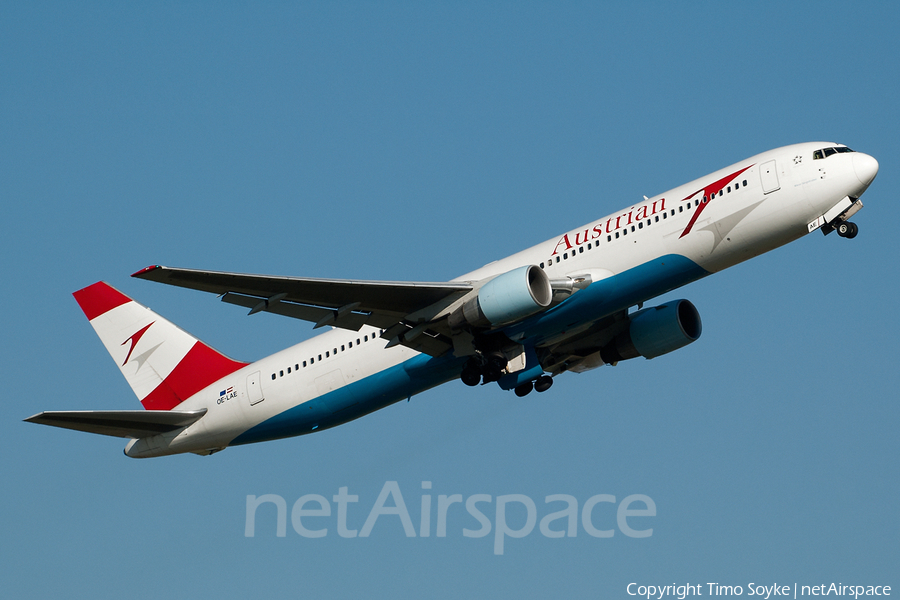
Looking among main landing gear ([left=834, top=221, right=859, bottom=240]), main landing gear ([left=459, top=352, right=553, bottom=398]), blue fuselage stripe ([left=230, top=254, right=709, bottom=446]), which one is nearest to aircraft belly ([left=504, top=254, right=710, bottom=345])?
blue fuselage stripe ([left=230, top=254, right=709, bottom=446])

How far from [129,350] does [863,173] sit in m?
25.4

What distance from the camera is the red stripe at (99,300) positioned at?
128 feet

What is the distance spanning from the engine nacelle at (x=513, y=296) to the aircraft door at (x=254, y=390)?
8.89 meters

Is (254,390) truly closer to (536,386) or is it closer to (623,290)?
(536,386)

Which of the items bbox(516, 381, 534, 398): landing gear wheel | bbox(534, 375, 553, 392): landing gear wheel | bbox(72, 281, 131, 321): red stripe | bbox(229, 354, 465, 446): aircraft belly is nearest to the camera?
bbox(229, 354, 465, 446): aircraft belly

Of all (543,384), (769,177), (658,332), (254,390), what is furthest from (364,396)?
(769,177)

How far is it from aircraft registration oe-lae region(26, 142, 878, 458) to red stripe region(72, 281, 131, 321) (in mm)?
3318

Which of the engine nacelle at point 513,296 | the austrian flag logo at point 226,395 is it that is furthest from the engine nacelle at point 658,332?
the austrian flag logo at point 226,395

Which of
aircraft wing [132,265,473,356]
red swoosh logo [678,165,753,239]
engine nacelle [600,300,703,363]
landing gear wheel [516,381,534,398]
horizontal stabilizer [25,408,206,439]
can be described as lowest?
horizontal stabilizer [25,408,206,439]

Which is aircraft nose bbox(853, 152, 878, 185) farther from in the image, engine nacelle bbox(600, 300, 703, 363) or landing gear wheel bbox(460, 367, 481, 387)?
landing gear wheel bbox(460, 367, 481, 387)

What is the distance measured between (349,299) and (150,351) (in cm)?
1151

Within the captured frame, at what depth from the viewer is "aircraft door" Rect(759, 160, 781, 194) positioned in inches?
1144

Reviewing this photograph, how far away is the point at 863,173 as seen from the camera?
28.8 m

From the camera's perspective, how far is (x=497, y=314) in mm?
29328
